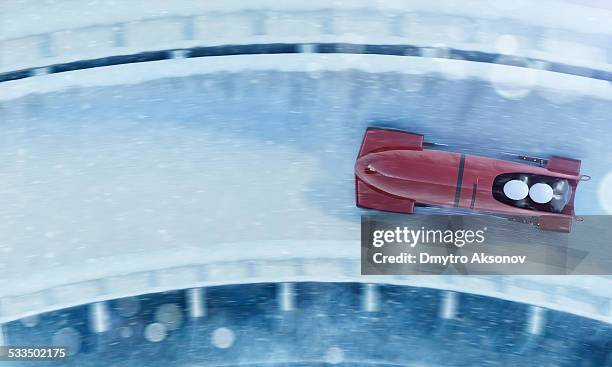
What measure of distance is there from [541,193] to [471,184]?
1.01 feet

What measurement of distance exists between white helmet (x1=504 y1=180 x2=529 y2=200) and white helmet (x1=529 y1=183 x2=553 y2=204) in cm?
3

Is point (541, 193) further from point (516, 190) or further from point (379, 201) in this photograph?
point (379, 201)

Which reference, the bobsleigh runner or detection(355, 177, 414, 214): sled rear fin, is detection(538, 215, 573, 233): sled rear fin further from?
detection(355, 177, 414, 214): sled rear fin

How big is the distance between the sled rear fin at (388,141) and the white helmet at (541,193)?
53cm

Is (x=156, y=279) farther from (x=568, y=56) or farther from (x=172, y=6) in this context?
(x=568, y=56)

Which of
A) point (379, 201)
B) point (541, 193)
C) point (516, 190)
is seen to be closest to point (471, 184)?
point (516, 190)

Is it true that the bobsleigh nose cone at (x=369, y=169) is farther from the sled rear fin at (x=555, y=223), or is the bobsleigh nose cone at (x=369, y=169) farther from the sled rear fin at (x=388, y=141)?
the sled rear fin at (x=555, y=223)

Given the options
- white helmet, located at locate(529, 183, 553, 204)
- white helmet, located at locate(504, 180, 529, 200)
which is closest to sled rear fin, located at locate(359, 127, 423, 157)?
white helmet, located at locate(504, 180, 529, 200)

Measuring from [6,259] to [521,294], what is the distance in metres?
2.53

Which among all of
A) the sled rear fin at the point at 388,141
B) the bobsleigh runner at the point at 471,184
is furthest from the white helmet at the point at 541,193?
the sled rear fin at the point at 388,141

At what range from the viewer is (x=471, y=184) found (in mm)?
2615

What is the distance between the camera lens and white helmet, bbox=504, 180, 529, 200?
8.47 ft

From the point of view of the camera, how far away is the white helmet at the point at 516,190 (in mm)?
2582

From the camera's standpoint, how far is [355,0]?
2.66 meters
